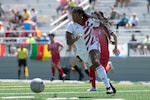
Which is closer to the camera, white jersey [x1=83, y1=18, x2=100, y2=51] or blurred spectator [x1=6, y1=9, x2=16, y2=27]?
white jersey [x1=83, y1=18, x2=100, y2=51]

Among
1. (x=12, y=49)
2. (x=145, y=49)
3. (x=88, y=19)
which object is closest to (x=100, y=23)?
(x=88, y=19)

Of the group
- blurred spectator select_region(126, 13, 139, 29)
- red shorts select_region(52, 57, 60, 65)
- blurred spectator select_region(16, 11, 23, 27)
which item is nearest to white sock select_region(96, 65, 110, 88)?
red shorts select_region(52, 57, 60, 65)

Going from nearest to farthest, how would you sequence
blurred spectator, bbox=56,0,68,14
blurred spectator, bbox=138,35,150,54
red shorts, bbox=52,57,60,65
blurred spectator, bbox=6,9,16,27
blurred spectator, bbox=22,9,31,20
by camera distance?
red shorts, bbox=52,57,60,65 < blurred spectator, bbox=138,35,150,54 < blurred spectator, bbox=22,9,31,20 < blurred spectator, bbox=6,9,16,27 < blurred spectator, bbox=56,0,68,14

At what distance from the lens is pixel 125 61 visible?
24.2 m

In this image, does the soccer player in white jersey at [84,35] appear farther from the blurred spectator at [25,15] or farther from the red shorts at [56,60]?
the blurred spectator at [25,15]

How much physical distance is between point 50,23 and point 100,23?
733 inches

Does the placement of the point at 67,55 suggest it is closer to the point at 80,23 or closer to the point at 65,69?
the point at 65,69

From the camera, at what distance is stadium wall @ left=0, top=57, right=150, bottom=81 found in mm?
24141

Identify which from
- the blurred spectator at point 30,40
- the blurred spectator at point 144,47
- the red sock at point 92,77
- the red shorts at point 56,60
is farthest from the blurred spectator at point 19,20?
the red sock at point 92,77

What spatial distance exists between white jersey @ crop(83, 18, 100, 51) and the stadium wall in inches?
483

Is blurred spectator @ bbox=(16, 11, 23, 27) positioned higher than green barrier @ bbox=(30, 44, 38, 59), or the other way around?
blurred spectator @ bbox=(16, 11, 23, 27)

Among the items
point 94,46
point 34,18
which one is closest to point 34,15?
point 34,18

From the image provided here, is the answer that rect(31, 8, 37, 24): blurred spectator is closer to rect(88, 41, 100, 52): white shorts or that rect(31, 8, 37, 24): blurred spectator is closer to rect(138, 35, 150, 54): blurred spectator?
rect(138, 35, 150, 54): blurred spectator

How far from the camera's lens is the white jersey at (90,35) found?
37.6 feet
